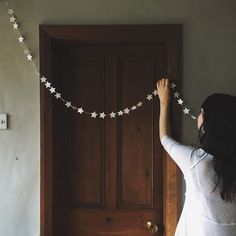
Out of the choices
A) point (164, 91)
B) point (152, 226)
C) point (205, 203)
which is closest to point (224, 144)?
point (205, 203)

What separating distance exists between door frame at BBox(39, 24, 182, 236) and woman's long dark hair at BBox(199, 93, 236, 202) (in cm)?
59

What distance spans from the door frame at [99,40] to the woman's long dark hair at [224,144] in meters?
0.59

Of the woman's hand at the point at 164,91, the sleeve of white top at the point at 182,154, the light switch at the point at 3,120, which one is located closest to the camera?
the sleeve of white top at the point at 182,154

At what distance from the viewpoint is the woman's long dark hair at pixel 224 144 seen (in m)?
1.63

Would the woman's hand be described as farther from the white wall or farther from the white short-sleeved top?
the white short-sleeved top

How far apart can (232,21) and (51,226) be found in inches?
58.6

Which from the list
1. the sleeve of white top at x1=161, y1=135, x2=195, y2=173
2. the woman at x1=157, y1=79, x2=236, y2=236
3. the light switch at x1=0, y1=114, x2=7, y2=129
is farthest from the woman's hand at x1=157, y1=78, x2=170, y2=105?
the light switch at x1=0, y1=114, x2=7, y2=129

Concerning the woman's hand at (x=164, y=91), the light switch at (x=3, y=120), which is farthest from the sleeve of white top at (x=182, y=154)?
the light switch at (x=3, y=120)

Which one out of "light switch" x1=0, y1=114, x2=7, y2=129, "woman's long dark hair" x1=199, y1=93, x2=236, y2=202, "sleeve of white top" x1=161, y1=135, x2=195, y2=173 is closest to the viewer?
"woman's long dark hair" x1=199, y1=93, x2=236, y2=202

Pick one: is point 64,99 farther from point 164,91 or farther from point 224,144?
point 224,144

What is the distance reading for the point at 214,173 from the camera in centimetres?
165

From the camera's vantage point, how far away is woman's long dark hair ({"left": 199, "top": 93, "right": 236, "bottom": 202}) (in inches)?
64.1

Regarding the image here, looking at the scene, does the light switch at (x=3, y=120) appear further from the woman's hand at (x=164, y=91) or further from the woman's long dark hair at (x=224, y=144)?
the woman's long dark hair at (x=224, y=144)

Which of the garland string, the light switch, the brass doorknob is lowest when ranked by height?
the brass doorknob
